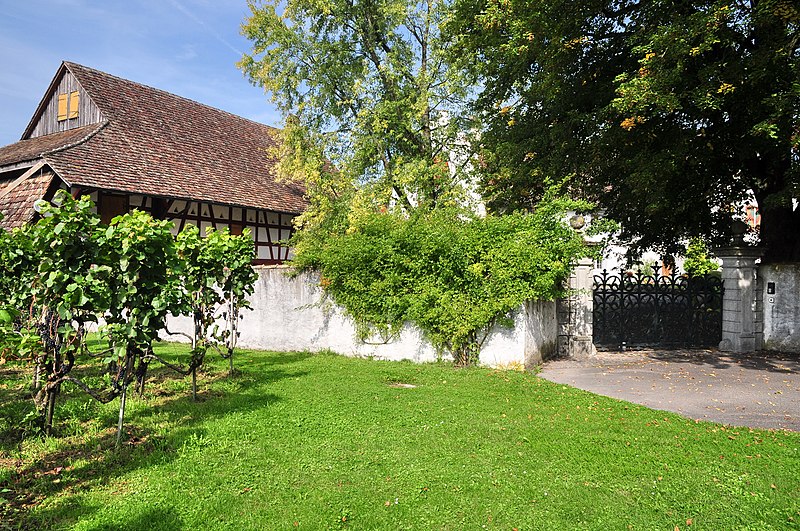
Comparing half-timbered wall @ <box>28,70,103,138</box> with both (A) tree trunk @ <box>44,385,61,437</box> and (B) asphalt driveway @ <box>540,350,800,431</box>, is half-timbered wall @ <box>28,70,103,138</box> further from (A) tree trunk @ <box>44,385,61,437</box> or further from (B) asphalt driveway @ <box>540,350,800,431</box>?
→ (B) asphalt driveway @ <box>540,350,800,431</box>

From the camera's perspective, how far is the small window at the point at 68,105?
63.5 ft

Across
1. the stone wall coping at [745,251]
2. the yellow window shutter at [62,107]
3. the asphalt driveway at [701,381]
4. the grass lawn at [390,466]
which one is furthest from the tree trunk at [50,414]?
the yellow window shutter at [62,107]

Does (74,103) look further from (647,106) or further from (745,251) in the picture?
(745,251)

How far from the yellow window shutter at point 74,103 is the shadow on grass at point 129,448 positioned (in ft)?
47.8

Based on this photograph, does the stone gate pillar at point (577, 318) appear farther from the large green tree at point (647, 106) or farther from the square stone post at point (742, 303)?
the square stone post at point (742, 303)

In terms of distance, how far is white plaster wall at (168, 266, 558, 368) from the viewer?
10438 mm

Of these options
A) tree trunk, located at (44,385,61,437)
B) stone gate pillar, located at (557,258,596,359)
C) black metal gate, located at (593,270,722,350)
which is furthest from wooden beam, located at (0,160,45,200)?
black metal gate, located at (593,270,722,350)

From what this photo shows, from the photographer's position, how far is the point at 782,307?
509 inches

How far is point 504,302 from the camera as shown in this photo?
1011 cm

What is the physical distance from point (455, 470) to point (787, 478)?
9.53ft

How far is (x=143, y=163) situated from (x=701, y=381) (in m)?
16.6

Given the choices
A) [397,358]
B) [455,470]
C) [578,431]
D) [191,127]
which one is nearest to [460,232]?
[397,358]

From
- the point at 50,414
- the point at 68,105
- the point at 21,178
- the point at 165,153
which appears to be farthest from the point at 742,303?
the point at 68,105

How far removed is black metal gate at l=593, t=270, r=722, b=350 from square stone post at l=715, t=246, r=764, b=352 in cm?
55
